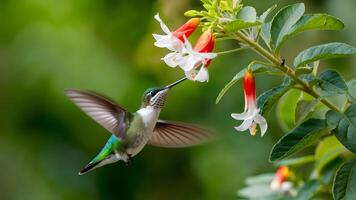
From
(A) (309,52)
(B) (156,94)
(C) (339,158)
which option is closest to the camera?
(A) (309,52)

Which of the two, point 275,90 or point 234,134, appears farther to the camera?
point 234,134

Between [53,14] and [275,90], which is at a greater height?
[53,14]

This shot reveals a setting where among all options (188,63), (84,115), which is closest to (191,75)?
(188,63)

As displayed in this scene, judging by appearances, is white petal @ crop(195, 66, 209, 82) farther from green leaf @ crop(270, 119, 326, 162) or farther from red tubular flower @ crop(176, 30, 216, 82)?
green leaf @ crop(270, 119, 326, 162)

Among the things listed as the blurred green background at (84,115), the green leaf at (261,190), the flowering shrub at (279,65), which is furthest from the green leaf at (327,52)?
the blurred green background at (84,115)

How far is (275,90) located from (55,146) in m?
3.58

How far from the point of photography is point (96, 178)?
492 cm

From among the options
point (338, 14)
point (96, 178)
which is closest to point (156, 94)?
point (338, 14)

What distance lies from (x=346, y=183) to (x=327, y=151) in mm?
492

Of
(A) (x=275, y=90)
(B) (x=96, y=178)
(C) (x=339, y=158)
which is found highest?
(A) (x=275, y=90)

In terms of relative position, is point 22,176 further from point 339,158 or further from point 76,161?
point 339,158

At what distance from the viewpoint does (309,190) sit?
2.09 m

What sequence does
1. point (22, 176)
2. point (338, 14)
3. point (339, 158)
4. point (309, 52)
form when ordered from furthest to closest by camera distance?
point (22, 176) → point (338, 14) → point (339, 158) → point (309, 52)

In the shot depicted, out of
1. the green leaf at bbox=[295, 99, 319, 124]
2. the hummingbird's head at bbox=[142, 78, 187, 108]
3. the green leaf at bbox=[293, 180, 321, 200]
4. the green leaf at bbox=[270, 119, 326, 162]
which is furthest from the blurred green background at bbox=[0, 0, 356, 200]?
the green leaf at bbox=[270, 119, 326, 162]
